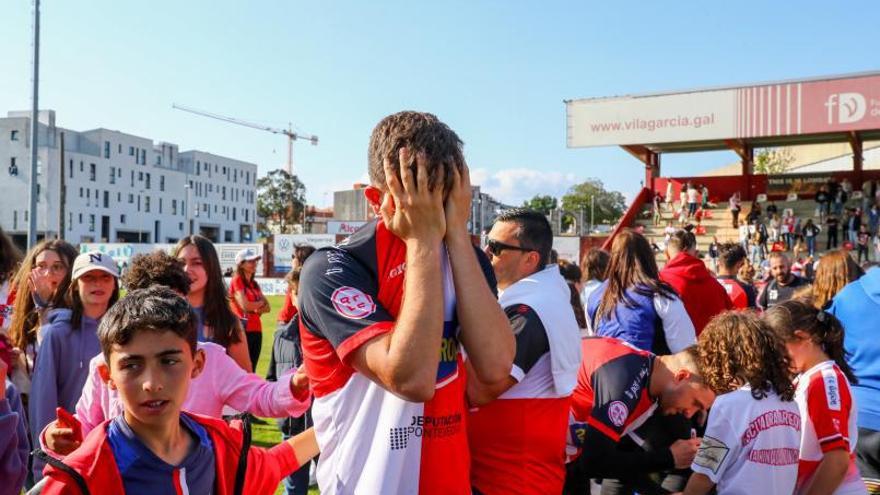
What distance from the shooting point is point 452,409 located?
6.39 feet

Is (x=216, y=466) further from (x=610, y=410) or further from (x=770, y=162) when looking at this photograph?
(x=770, y=162)

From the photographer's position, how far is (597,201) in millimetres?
92625

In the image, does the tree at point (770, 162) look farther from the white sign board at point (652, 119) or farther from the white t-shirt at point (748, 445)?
the white t-shirt at point (748, 445)

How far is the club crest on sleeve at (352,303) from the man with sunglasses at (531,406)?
0.69 metres

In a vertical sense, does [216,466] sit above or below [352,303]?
below

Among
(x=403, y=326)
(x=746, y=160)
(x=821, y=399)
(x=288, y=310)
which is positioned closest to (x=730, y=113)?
(x=746, y=160)

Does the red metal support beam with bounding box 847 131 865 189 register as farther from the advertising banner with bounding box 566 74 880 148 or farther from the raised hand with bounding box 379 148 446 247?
the raised hand with bounding box 379 148 446 247

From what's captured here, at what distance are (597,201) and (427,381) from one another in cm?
9338

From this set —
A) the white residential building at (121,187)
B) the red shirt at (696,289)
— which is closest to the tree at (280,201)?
the white residential building at (121,187)

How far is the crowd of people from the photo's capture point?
1.78m

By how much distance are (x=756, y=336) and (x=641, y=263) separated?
2.08 meters

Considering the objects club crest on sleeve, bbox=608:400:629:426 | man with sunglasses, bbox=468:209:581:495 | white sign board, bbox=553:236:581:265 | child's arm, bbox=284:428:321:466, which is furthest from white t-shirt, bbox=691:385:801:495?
white sign board, bbox=553:236:581:265

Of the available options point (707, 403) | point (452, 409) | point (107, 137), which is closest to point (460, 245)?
point (452, 409)

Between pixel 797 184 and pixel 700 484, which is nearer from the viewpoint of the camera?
pixel 700 484
